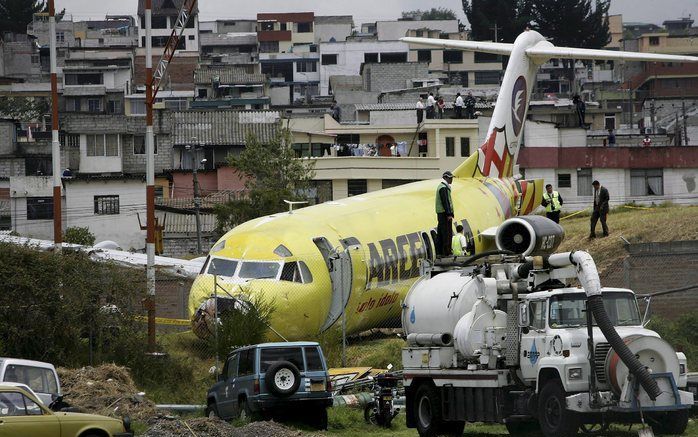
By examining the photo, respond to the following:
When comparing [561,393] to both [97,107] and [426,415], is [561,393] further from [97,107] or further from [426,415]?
[97,107]

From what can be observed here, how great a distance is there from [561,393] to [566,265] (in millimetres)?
2542

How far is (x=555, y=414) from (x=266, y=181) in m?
46.6

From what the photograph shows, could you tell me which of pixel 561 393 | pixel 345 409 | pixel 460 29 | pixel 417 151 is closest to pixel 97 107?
pixel 417 151

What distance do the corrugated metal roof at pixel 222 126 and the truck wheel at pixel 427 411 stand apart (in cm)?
6186

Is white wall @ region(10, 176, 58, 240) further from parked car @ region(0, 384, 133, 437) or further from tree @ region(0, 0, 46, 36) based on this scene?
tree @ region(0, 0, 46, 36)

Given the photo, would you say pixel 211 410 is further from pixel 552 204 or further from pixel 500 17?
pixel 500 17

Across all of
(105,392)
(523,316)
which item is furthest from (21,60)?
(523,316)

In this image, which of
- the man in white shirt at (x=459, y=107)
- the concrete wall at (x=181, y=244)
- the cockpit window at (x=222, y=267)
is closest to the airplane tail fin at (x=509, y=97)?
the cockpit window at (x=222, y=267)

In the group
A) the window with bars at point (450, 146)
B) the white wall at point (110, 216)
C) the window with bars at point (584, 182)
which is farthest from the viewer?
the window with bars at point (450, 146)

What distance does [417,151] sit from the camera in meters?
81.6

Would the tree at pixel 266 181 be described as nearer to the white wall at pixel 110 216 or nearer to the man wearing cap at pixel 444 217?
the white wall at pixel 110 216

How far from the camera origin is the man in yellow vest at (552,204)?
43.0 m

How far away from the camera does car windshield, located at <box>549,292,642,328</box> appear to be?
22125mm

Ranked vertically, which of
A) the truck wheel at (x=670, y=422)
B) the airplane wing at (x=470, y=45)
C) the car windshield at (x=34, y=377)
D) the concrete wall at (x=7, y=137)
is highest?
the airplane wing at (x=470, y=45)
